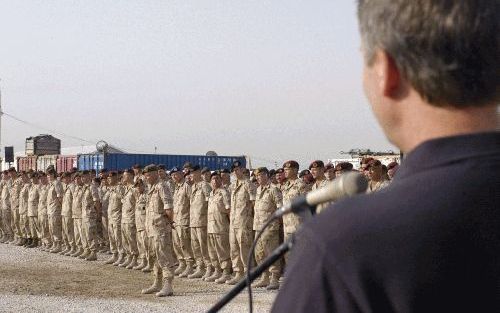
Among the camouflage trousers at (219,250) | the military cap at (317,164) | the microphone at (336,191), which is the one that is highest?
the military cap at (317,164)

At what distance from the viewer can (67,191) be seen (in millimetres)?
17500

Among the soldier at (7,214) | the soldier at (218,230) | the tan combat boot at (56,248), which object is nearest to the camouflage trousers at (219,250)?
the soldier at (218,230)

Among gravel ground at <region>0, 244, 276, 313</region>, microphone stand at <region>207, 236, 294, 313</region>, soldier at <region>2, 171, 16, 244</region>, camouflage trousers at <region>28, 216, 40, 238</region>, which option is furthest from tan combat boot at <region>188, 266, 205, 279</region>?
microphone stand at <region>207, 236, 294, 313</region>

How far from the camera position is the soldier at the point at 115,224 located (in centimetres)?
1480

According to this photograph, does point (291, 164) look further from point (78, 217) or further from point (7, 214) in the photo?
point (7, 214)

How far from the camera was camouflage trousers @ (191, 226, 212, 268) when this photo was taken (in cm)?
1284

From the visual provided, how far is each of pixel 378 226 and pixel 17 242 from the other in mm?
20205

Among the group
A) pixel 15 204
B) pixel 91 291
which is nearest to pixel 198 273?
pixel 91 291

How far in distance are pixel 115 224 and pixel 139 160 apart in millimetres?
12636

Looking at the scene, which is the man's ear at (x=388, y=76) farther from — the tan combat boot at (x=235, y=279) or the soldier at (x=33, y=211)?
the soldier at (x=33, y=211)

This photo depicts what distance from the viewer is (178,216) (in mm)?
13375

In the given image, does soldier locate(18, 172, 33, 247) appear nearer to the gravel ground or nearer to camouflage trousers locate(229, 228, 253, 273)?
the gravel ground

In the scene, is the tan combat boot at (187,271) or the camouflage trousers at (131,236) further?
the camouflage trousers at (131,236)

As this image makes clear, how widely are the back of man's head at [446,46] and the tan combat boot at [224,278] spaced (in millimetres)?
11059
